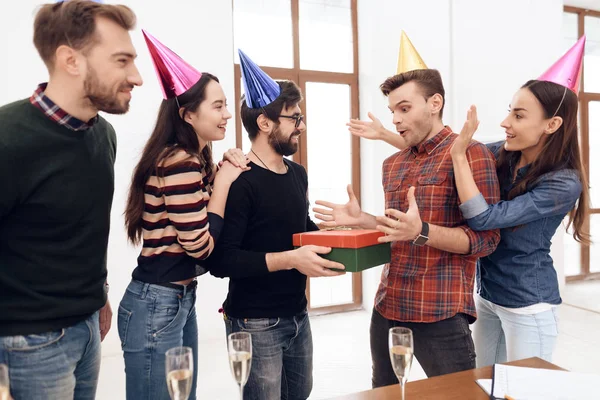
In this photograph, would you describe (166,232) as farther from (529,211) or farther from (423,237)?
(529,211)

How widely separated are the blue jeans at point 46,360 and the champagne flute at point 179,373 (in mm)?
541

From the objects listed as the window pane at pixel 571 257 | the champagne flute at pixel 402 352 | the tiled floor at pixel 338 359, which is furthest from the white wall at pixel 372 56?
the champagne flute at pixel 402 352

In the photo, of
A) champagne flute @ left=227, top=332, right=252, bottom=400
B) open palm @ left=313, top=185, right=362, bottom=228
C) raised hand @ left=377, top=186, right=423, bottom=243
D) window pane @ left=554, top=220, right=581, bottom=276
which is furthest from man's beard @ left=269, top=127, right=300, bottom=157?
window pane @ left=554, top=220, right=581, bottom=276

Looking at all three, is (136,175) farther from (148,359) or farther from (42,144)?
(148,359)

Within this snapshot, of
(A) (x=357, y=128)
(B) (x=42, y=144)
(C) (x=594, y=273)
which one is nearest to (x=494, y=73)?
(C) (x=594, y=273)

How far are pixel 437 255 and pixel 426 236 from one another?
0.16 m

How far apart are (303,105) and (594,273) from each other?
404cm

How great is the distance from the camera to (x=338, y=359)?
3.19 m

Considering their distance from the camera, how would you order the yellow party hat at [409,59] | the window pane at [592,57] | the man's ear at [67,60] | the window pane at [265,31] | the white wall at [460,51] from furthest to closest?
the window pane at [592,57] < the white wall at [460,51] < the window pane at [265,31] < the yellow party hat at [409,59] < the man's ear at [67,60]

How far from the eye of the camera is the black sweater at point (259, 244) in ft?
4.87

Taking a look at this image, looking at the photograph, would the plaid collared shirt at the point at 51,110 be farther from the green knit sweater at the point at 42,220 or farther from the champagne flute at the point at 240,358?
the champagne flute at the point at 240,358

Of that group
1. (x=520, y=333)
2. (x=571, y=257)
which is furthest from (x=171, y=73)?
(x=571, y=257)

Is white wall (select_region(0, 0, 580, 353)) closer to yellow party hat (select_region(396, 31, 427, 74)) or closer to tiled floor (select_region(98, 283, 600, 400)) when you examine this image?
tiled floor (select_region(98, 283, 600, 400))

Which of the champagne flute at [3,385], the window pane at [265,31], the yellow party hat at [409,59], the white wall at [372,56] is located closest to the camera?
the champagne flute at [3,385]
